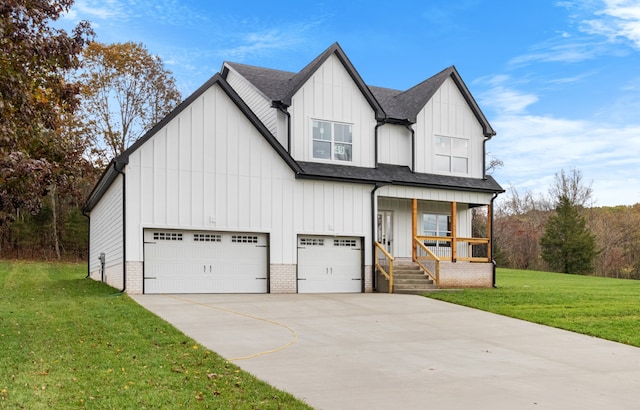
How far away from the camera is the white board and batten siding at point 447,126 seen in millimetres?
23797

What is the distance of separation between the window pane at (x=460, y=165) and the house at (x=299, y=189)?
0.06 meters

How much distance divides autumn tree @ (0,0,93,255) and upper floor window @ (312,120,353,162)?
9917 mm

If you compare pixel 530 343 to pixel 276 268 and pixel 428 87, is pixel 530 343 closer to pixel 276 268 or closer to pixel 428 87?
pixel 276 268

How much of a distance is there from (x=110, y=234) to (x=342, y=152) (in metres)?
8.73

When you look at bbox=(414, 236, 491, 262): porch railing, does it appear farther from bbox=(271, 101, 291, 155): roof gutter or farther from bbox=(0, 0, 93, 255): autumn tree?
bbox=(0, 0, 93, 255): autumn tree

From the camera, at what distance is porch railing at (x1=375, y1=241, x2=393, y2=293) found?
2039cm

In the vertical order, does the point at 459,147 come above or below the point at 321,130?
below

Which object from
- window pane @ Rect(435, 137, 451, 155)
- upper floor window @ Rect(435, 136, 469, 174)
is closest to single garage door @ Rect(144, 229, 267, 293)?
upper floor window @ Rect(435, 136, 469, 174)

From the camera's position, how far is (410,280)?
2120cm

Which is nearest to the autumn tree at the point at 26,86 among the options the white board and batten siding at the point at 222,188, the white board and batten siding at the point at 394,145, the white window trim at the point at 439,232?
the white board and batten siding at the point at 222,188

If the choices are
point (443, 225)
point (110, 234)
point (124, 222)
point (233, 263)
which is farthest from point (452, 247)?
point (110, 234)

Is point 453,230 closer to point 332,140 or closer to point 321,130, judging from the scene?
point 332,140

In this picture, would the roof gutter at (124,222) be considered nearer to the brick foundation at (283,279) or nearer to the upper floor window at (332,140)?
the brick foundation at (283,279)

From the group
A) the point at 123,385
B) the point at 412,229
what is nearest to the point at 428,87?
the point at 412,229
